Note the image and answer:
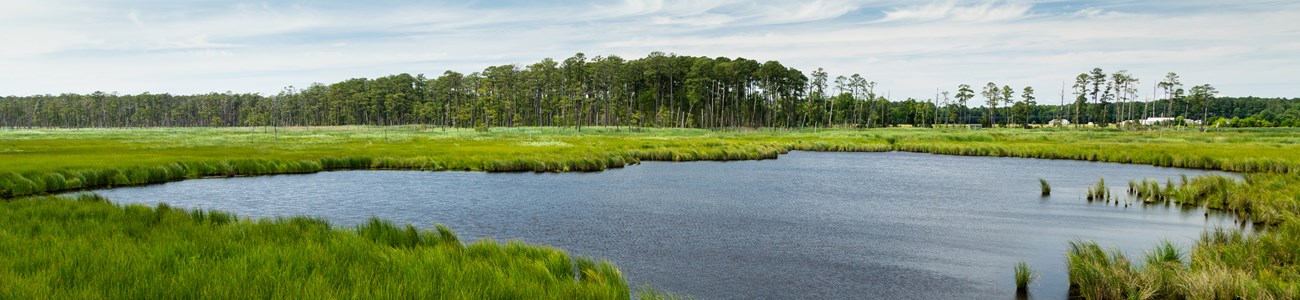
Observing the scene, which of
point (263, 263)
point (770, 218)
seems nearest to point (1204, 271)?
point (770, 218)

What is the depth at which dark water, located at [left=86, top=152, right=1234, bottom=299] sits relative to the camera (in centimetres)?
1541

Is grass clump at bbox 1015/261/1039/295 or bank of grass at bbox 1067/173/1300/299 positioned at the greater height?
bank of grass at bbox 1067/173/1300/299

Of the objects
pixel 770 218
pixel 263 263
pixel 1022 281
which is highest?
pixel 263 263

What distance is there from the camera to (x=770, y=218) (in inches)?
966

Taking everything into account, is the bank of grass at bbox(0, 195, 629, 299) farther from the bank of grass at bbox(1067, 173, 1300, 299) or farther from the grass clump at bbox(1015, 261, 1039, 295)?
the bank of grass at bbox(1067, 173, 1300, 299)

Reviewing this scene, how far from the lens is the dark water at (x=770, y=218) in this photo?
1541 cm

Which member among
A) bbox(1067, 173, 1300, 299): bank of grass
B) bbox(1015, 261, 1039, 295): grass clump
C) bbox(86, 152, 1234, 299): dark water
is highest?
bbox(1067, 173, 1300, 299): bank of grass

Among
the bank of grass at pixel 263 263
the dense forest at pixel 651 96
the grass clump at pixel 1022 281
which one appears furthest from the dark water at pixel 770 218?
the dense forest at pixel 651 96

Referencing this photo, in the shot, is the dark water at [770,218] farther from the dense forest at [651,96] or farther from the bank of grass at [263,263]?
the dense forest at [651,96]

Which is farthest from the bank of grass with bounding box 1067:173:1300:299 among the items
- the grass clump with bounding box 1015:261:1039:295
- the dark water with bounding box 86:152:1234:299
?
the dark water with bounding box 86:152:1234:299

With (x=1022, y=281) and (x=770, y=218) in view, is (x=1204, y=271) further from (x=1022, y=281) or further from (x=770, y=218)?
(x=770, y=218)

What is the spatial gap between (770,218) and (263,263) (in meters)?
16.7

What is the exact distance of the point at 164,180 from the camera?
35.1 metres

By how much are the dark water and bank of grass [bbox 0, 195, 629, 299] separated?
11.2 feet
